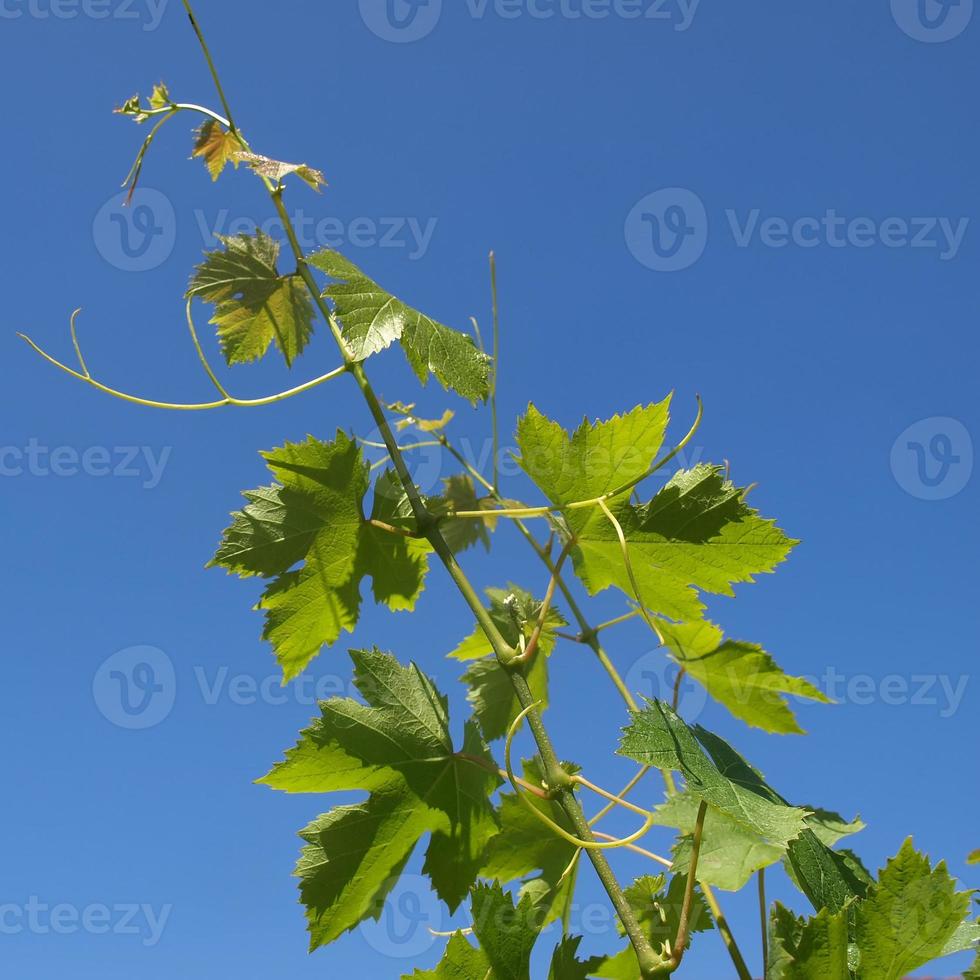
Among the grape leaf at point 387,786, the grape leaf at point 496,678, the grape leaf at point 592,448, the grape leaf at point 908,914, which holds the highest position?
the grape leaf at point 592,448

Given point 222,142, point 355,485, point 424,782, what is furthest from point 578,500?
point 222,142

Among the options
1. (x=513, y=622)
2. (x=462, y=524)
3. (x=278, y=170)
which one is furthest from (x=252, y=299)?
(x=513, y=622)

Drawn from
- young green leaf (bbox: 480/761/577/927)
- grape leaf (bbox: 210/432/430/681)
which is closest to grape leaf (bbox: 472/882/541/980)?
young green leaf (bbox: 480/761/577/927)

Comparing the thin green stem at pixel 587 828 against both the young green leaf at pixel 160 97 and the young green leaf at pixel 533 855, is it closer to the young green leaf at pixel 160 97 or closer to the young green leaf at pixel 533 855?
the young green leaf at pixel 533 855

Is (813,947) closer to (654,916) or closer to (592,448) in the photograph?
(654,916)

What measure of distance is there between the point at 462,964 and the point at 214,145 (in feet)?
3.95

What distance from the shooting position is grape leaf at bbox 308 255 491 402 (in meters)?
1.20

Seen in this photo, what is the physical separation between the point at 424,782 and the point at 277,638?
0.29 m

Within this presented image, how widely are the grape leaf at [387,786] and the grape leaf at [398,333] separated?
37 centimetres

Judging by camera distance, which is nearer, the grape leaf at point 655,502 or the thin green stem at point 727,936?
the thin green stem at point 727,936

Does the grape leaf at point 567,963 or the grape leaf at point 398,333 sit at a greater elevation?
the grape leaf at point 398,333

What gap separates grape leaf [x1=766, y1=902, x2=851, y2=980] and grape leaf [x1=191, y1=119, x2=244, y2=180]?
127 centimetres

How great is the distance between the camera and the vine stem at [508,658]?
0.87 metres

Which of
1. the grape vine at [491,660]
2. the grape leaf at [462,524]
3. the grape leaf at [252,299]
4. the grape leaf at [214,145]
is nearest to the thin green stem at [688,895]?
the grape vine at [491,660]
